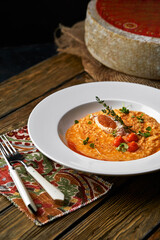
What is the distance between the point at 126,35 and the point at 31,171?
116cm

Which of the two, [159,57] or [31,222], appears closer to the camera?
[31,222]

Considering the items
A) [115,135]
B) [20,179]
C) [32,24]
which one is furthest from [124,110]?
[32,24]

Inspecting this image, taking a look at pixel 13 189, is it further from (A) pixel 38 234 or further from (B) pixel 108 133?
(B) pixel 108 133

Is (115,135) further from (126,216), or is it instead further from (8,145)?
(8,145)

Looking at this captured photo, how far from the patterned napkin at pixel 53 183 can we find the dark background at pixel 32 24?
214 centimetres

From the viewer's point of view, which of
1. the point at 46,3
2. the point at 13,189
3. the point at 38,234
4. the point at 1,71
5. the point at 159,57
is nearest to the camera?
the point at 38,234

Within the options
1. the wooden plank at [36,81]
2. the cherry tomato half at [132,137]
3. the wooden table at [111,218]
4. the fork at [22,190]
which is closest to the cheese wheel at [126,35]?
the wooden plank at [36,81]

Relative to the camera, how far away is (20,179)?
1515 millimetres

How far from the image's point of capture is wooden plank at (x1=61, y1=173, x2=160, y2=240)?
1.38m

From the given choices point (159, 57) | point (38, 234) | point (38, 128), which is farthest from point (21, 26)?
point (38, 234)

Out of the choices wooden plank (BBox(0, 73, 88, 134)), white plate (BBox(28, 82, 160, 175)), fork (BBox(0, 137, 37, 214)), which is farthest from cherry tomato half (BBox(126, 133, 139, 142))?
wooden plank (BBox(0, 73, 88, 134))

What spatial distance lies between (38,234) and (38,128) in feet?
1.75

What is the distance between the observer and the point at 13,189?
1550 mm

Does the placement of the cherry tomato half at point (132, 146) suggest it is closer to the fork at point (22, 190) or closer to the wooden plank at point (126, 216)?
the wooden plank at point (126, 216)
